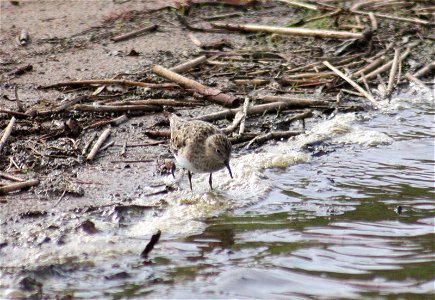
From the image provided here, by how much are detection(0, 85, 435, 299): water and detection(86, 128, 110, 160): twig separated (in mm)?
914

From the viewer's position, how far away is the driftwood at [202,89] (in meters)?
9.80

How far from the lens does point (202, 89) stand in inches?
392

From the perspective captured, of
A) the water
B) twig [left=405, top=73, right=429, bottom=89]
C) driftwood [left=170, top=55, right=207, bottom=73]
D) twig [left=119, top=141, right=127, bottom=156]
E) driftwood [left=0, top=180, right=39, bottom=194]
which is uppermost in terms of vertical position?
driftwood [left=170, top=55, right=207, bottom=73]

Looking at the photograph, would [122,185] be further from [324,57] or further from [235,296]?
[324,57]

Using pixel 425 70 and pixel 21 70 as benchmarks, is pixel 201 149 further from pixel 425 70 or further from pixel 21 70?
pixel 425 70

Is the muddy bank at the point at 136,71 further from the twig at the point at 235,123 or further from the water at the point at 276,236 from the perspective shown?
the water at the point at 276,236

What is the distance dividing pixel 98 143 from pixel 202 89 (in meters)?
1.76

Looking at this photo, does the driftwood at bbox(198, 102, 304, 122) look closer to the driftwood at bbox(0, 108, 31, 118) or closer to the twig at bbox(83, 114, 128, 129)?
the twig at bbox(83, 114, 128, 129)

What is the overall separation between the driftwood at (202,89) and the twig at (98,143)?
56.2 inches

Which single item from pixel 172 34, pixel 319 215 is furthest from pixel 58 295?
pixel 172 34

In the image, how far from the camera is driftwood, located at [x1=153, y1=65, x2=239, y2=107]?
32.2ft

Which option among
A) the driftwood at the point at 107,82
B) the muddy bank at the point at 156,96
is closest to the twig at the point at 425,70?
the muddy bank at the point at 156,96

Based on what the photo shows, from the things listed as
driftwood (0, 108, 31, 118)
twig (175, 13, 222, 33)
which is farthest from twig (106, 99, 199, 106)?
twig (175, 13, 222, 33)

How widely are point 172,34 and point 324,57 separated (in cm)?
230
